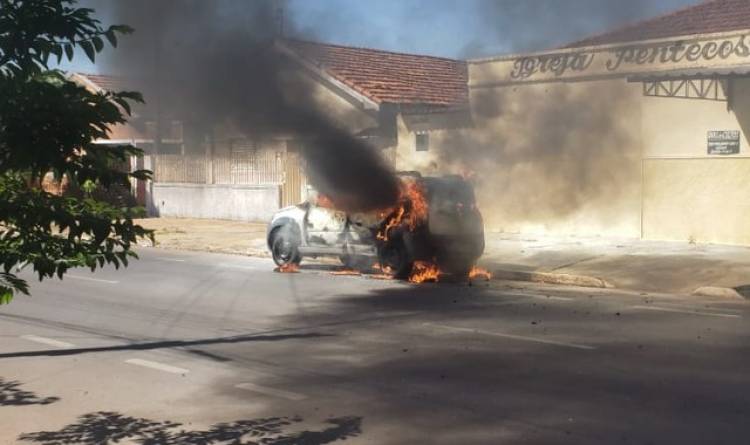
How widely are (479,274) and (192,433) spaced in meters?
9.87

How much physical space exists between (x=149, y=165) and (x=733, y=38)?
65.0ft

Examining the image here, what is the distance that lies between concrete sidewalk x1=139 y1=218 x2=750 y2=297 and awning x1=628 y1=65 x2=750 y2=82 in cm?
313

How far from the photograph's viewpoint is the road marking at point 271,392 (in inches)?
284

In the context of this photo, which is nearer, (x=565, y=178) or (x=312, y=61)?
(x=312, y=61)

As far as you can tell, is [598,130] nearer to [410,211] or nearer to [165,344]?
[410,211]

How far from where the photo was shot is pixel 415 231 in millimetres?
14953

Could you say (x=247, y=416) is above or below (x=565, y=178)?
below

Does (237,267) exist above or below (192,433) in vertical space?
above

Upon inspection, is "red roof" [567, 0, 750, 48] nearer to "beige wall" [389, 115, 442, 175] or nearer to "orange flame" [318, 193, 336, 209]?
"beige wall" [389, 115, 442, 175]

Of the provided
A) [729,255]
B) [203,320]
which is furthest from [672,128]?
[203,320]

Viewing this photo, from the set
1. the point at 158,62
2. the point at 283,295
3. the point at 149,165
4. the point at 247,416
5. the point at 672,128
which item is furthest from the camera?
the point at 149,165

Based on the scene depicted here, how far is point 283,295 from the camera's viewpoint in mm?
13273

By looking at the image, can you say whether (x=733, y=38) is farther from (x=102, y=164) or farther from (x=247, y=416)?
(x=102, y=164)

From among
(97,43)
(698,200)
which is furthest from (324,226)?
(97,43)
